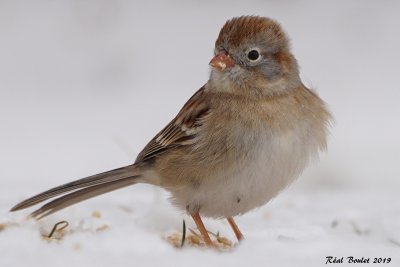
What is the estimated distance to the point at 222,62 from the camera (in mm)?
4895

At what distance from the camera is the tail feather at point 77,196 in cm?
500

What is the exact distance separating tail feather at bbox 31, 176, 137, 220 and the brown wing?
0.18 metres

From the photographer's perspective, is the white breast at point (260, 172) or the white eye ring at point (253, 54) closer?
the white breast at point (260, 172)

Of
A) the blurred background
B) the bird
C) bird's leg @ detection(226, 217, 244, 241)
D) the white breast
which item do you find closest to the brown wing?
the bird

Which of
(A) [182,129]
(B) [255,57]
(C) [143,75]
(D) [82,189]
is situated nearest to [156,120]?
(C) [143,75]

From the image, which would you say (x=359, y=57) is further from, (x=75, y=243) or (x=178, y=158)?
(x=75, y=243)

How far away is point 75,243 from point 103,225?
82 centimetres

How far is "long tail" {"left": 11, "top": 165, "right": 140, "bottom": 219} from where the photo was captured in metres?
5.02

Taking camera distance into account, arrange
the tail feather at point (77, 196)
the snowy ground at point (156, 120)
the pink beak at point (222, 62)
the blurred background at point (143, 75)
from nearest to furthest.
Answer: the snowy ground at point (156, 120)
the pink beak at point (222, 62)
the tail feather at point (77, 196)
the blurred background at point (143, 75)

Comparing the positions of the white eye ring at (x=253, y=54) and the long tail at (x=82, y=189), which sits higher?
the white eye ring at (x=253, y=54)

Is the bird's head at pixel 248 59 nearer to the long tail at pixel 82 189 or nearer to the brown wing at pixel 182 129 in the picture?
the brown wing at pixel 182 129

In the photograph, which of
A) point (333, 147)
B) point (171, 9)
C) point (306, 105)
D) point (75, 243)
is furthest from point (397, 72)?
point (75, 243)

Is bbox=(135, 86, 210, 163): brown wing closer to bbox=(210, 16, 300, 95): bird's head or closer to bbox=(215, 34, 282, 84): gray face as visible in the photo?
bbox=(210, 16, 300, 95): bird's head

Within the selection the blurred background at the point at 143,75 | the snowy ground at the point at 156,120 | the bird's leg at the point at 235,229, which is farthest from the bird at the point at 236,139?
the blurred background at the point at 143,75
